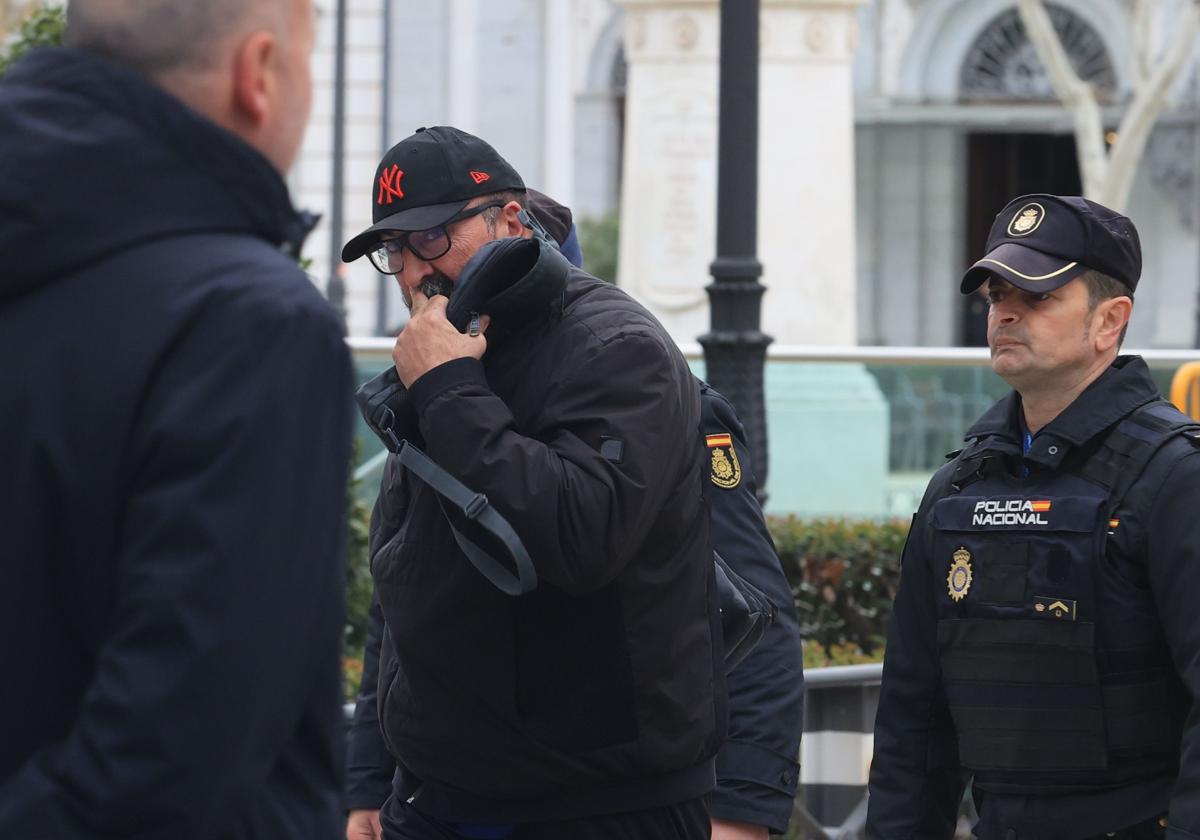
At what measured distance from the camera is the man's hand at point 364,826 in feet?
11.3

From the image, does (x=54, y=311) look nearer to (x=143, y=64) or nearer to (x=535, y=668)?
(x=143, y=64)

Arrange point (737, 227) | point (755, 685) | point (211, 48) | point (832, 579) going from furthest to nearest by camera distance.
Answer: point (832, 579) → point (737, 227) → point (755, 685) → point (211, 48)

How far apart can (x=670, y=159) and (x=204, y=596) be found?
10.4m

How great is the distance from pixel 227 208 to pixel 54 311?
0.19 metres

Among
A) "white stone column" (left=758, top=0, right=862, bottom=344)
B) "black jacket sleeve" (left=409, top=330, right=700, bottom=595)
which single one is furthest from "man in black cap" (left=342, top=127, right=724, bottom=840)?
"white stone column" (left=758, top=0, right=862, bottom=344)

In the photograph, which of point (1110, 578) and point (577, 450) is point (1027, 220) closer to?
point (1110, 578)

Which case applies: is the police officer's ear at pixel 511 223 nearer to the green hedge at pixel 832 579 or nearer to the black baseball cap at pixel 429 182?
the black baseball cap at pixel 429 182

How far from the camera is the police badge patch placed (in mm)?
3455

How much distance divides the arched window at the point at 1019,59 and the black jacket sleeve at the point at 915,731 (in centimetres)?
2850

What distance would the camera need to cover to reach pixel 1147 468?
3156 mm

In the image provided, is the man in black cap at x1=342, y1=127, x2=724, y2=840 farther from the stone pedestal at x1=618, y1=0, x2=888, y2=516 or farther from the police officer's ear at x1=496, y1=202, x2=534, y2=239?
the stone pedestal at x1=618, y1=0, x2=888, y2=516

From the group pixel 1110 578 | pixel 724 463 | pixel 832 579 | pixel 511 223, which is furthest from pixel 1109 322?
pixel 832 579

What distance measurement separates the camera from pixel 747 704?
349cm

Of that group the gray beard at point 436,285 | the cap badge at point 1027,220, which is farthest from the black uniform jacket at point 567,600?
the cap badge at point 1027,220
